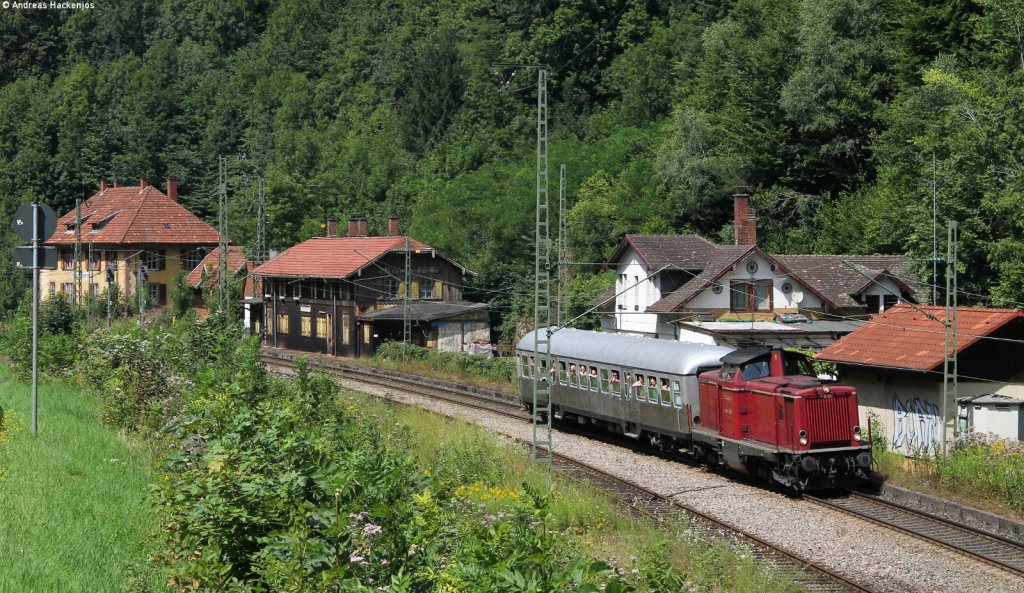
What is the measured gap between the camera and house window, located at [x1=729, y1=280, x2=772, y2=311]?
43500 mm

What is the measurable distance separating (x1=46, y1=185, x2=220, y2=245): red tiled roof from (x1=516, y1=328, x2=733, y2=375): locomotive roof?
46462 mm

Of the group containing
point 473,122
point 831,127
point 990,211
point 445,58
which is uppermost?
point 445,58

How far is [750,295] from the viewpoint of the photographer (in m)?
43.6

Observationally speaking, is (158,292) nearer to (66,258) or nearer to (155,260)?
(155,260)

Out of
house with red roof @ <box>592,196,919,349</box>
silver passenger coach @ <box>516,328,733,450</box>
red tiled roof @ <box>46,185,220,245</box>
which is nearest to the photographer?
silver passenger coach @ <box>516,328,733,450</box>

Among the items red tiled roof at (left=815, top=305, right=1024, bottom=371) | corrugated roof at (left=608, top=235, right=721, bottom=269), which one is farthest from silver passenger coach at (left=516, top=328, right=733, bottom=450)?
corrugated roof at (left=608, top=235, right=721, bottom=269)

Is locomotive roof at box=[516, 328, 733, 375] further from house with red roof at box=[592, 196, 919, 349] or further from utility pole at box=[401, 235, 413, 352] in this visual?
utility pole at box=[401, 235, 413, 352]

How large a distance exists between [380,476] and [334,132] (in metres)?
87.2

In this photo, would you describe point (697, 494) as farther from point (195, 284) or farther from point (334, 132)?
point (334, 132)

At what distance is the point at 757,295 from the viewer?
43.6 m

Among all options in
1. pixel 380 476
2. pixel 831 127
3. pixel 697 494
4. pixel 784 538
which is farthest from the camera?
pixel 831 127

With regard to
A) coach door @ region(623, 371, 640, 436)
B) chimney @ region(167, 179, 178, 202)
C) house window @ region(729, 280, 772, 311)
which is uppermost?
chimney @ region(167, 179, 178, 202)

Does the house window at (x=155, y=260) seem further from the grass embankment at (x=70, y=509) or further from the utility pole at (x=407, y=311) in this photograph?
the grass embankment at (x=70, y=509)

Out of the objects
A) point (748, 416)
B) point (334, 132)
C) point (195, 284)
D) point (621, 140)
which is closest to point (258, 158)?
point (334, 132)
